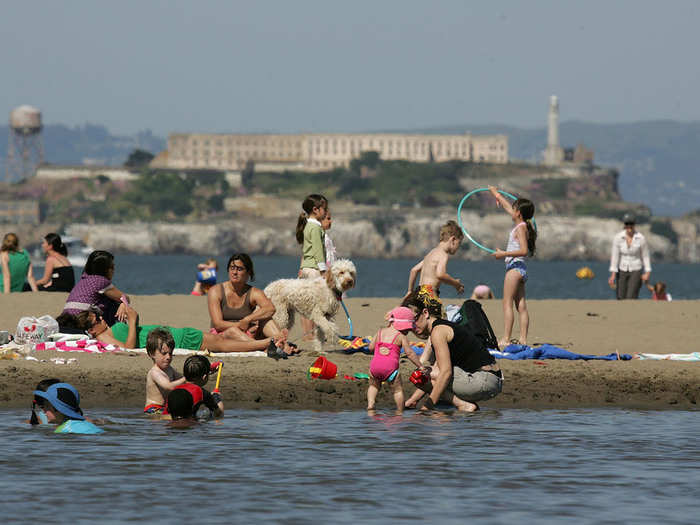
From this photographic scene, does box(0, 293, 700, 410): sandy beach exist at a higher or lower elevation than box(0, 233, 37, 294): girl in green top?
lower

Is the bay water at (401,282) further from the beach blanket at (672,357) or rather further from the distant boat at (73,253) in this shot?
the beach blanket at (672,357)

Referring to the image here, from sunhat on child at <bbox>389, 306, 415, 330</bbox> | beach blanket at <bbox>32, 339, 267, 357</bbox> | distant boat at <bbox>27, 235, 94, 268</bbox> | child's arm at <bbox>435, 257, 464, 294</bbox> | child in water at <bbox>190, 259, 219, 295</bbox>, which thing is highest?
child's arm at <bbox>435, 257, 464, 294</bbox>

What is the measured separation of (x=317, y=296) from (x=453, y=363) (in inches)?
95.1

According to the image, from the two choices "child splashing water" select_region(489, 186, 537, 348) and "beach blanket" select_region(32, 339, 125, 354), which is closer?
"beach blanket" select_region(32, 339, 125, 354)

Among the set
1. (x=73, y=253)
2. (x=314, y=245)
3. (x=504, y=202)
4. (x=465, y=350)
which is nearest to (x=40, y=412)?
(x=465, y=350)

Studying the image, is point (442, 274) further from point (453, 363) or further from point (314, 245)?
point (453, 363)

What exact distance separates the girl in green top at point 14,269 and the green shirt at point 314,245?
6828 mm

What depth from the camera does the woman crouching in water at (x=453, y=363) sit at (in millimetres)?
11656

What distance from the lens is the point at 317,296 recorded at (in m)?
13.9

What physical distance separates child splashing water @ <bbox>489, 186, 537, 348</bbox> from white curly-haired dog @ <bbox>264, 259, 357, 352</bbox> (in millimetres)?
1952

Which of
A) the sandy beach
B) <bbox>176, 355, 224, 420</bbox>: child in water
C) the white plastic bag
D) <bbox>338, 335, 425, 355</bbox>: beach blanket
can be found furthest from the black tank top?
the white plastic bag

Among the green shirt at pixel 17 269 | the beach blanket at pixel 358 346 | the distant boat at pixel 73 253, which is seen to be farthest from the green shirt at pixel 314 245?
the distant boat at pixel 73 253

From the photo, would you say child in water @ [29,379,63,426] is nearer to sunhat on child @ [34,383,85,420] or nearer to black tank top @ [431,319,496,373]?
sunhat on child @ [34,383,85,420]

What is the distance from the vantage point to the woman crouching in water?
11.7m
